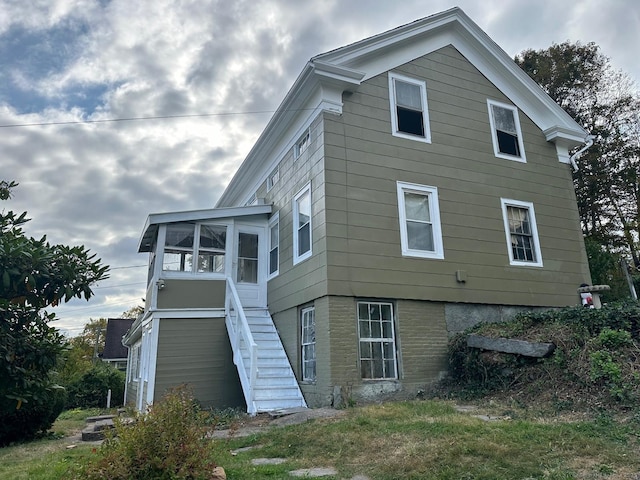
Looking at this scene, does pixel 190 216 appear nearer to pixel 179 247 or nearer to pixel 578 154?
pixel 179 247

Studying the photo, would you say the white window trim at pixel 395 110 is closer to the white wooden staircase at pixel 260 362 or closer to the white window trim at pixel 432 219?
the white window trim at pixel 432 219

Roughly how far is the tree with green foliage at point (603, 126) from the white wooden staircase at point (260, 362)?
50.4 feet

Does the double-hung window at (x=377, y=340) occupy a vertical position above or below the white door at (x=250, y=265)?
below

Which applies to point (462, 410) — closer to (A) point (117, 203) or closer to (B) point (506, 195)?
(B) point (506, 195)

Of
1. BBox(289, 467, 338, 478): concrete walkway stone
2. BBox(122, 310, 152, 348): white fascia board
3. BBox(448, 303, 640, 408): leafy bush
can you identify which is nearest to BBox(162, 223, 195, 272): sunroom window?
BBox(122, 310, 152, 348): white fascia board

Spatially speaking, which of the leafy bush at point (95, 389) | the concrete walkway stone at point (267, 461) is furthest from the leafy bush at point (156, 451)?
the leafy bush at point (95, 389)

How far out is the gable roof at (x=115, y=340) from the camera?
2941cm

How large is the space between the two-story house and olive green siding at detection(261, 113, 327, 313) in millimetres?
52

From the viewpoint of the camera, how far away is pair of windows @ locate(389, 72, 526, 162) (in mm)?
9938

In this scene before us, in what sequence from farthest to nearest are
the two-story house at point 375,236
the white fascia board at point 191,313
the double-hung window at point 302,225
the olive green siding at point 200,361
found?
the white fascia board at point 191,313, the olive green siding at point 200,361, the double-hung window at point 302,225, the two-story house at point 375,236

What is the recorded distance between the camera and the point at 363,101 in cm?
955

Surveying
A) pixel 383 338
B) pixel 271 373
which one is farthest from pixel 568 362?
pixel 271 373

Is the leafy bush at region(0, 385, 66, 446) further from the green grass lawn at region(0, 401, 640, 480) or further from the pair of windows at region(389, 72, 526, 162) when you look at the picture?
the pair of windows at region(389, 72, 526, 162)

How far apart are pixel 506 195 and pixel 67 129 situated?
985cm
